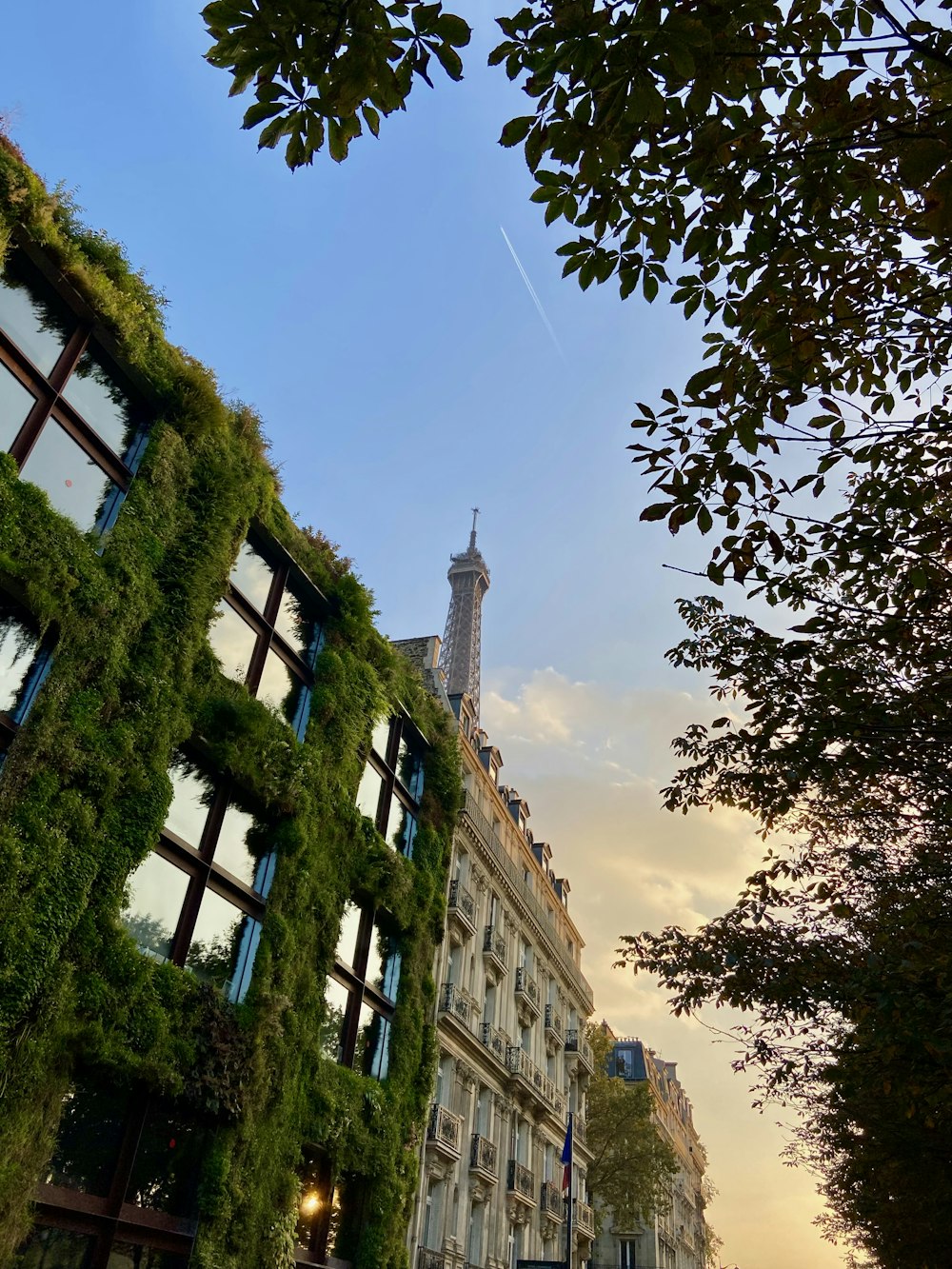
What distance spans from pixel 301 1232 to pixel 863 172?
20.5 meters

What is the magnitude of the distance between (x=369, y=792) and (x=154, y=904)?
9.28 m

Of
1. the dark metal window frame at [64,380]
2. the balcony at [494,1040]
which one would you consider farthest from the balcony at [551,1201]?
the dark metal window frame at [64,380]

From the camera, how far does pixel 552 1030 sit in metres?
40.7

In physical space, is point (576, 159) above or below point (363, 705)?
below

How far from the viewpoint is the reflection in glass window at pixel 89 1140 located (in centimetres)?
1288

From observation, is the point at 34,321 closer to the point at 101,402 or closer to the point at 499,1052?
the point at 101,402

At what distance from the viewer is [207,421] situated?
18.1 metres

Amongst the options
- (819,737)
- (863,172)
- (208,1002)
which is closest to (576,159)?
(863,172)

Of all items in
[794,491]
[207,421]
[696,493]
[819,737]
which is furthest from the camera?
[207,421]

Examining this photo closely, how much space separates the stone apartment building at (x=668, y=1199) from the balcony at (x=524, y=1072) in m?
16.0

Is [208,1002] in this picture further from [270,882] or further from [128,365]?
[128,365]

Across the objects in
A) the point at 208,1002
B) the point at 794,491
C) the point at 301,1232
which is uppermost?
the point at 794,491

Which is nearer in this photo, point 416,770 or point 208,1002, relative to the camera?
point 208,1002

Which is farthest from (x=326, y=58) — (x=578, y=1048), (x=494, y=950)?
(x=578, y=1048)
